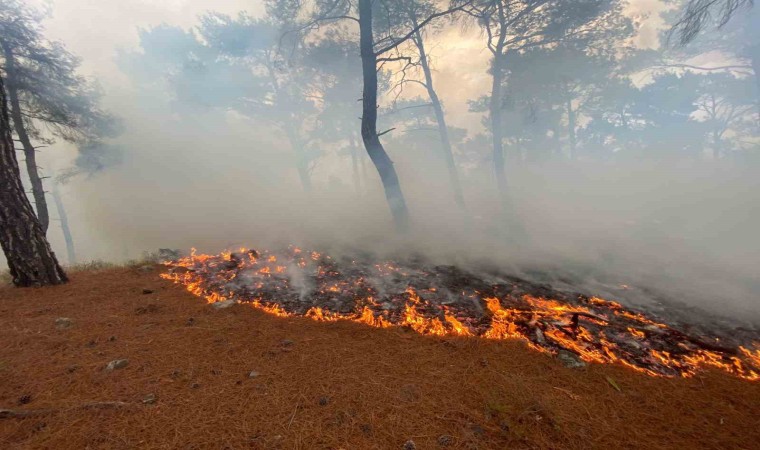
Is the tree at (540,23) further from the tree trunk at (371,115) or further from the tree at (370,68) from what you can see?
the tree trunk at (371,115)

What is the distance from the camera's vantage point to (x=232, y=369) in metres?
3.43

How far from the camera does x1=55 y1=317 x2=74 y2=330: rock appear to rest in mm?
4250

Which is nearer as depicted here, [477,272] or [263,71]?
[477,272]

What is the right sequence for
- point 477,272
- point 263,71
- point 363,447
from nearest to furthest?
1. point 363,447
2. point 477,272
3. point 263,71

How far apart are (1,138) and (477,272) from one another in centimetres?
988

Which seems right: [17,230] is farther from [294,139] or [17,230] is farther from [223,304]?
[294,139]

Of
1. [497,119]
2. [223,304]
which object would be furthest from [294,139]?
[223,304]

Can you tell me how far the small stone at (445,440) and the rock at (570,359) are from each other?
1983 mm

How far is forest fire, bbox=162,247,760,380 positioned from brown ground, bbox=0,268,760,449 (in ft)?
1.30

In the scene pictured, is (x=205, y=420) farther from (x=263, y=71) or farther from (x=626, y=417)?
(x=263, y=71)

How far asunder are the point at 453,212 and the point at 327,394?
15.5 meters

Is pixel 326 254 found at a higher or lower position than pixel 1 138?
lower

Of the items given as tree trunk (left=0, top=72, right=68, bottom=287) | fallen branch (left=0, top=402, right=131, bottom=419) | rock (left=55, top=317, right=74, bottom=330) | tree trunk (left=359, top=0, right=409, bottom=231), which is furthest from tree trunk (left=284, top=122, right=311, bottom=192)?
fallen branch (left=0, top=402, right=131, bottom=419)

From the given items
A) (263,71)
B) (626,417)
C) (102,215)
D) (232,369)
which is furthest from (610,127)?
(102,215)
